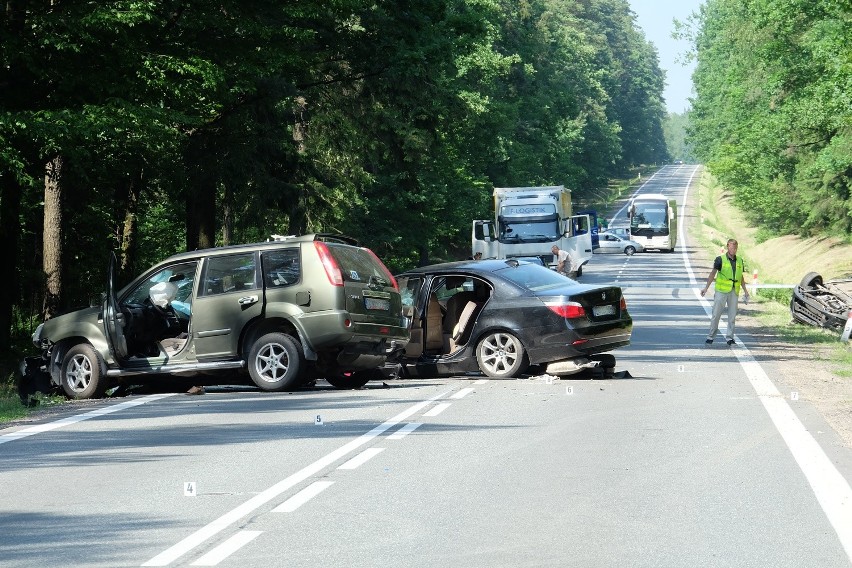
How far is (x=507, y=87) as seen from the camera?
262ft

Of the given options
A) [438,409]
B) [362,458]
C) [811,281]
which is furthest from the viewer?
[811,281]

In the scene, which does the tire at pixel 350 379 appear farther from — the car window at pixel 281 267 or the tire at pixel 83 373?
the tire at pixel 83 373

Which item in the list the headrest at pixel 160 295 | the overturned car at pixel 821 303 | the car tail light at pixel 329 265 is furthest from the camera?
the overturned car at pixel 821 303

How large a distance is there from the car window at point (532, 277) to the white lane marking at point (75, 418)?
182 inches

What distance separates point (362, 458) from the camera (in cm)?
1066

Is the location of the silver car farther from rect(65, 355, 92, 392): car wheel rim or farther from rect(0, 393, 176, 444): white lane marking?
rect(65, 355, 92, 392): car wheel rim

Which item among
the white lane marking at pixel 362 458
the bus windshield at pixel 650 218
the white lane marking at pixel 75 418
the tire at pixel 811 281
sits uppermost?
the bus windshield at pixel 650 218

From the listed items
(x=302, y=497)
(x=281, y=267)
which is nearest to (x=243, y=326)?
(x=281, y=267)

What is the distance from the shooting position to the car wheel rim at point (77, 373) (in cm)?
1662

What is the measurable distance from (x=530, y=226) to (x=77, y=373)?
96.9 ft

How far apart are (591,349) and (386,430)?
575 cm

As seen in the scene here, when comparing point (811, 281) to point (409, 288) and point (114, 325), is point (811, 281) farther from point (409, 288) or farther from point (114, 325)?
point (114, 325)

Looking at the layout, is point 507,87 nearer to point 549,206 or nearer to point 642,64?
point 549,206

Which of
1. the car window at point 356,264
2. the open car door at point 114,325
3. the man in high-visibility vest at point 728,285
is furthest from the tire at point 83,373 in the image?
the man in high-visibility vest at point 728,285
